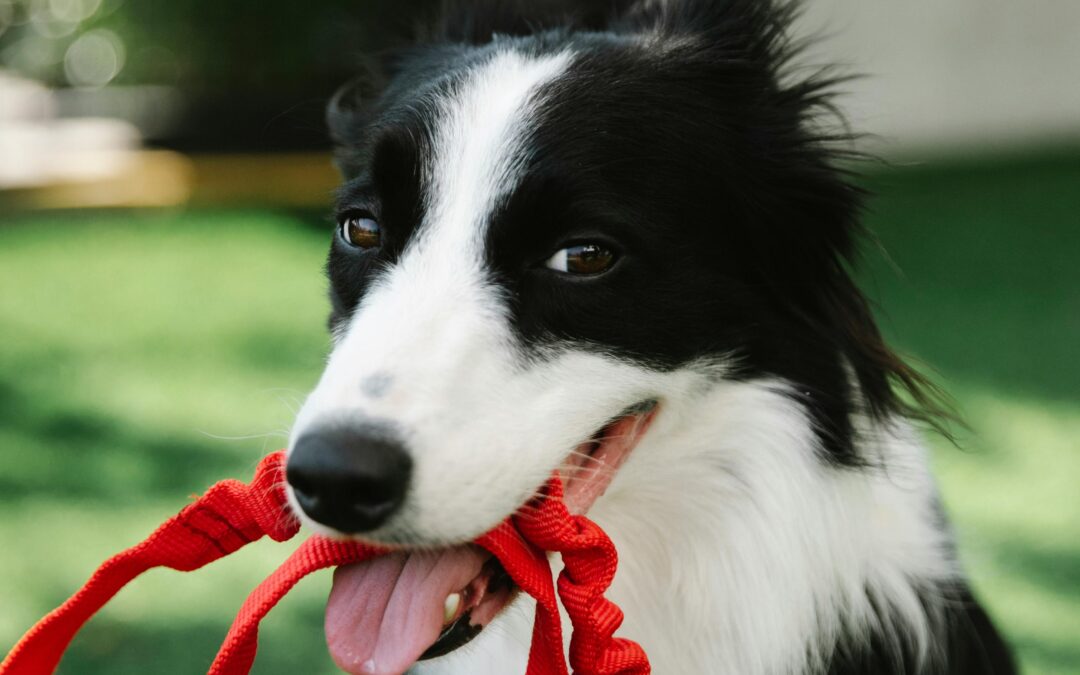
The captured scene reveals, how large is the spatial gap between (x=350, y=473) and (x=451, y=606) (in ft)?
1.10

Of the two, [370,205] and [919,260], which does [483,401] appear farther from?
[919,260]

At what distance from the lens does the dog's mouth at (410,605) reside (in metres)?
1.73

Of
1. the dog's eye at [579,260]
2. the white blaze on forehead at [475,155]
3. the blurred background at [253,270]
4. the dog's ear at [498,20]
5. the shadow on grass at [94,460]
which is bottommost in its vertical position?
the shadow on grass at [94,460]

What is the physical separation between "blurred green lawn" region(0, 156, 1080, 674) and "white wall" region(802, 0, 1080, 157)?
2.51 metres

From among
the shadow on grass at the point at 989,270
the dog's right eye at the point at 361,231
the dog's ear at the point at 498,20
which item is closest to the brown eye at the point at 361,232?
the dog's right eye at the point at 361,231

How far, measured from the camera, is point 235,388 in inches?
223

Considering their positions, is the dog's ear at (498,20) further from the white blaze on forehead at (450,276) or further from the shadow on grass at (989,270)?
the shadow on grass at (989,270)

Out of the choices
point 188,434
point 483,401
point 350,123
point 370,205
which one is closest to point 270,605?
point 483,401

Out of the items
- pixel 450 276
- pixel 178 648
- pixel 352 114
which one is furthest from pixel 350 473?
pixel 178 648

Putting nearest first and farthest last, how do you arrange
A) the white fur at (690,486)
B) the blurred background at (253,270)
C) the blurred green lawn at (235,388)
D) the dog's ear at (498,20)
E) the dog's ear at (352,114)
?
the white fur at (690,486) < the dog's ear at (352,114) < the dog's ear at (498,20) < the blurred green lawn at (235,388) < the blurred background at (253,270)

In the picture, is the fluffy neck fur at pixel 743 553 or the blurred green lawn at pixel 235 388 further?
the blurred green lawn at pixel 235 388

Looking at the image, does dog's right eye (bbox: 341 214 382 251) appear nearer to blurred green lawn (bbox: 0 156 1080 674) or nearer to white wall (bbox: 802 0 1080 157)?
blurred green lawn (bbox: 0 156 1080 674)

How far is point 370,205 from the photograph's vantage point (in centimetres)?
215

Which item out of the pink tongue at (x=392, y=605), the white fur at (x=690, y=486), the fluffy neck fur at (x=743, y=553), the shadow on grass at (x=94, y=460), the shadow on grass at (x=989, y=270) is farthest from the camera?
the shadow on grass at (x=989, y=270)
